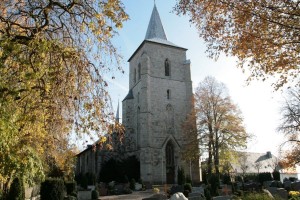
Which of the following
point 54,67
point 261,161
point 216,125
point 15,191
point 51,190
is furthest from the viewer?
point 261,161

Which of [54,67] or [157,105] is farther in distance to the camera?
[157,105]

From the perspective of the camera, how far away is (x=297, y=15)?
6777mm

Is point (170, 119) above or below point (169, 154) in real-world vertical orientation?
above

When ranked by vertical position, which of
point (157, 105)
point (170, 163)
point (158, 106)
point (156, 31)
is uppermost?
point (156, 31)

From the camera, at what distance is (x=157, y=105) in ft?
124

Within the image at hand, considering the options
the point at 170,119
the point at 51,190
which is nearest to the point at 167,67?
the point at 170,119

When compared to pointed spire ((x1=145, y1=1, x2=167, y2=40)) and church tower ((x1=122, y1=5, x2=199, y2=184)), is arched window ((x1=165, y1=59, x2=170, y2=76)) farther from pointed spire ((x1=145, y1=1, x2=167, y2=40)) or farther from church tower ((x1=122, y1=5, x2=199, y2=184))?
pointed spire ((x1=145, y1=1, x2=167, y2=40))

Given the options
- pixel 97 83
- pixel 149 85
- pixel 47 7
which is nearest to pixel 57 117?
pixel 97 83

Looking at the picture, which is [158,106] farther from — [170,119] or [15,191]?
[15,191]

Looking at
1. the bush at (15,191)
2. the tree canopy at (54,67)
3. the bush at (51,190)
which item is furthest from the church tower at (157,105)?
the tree canopy at (54,67)

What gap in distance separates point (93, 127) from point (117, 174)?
29.8m

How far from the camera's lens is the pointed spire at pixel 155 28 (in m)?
43.3

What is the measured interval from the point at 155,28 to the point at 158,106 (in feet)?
43.0

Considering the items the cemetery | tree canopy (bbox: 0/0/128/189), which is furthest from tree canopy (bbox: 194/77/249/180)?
tree canopy (bbox: 0/0/128/189)
